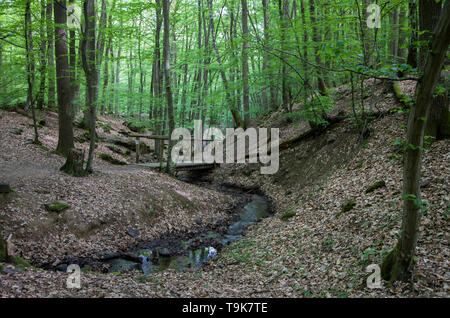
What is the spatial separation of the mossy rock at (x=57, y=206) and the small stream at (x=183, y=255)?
2.02 m

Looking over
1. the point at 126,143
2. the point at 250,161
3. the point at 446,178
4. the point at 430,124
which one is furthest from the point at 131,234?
the point at 126,143

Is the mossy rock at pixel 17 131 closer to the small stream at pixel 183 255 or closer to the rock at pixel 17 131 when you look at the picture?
the rock at pixel 17 131

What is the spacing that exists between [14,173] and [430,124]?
11.7 metres

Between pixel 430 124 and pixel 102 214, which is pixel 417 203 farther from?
pixel 102 214

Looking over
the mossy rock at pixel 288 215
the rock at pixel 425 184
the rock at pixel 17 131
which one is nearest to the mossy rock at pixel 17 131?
the rock at pixel 17 131

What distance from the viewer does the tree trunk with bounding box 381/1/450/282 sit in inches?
118

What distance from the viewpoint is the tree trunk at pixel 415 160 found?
2.99 m

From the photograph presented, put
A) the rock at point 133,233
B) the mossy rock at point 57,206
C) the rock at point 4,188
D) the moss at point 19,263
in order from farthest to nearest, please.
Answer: the rock at point 133,233 < the mossy rock at point 57,206 < the rock at point 4,188 < the moss at point 19,263

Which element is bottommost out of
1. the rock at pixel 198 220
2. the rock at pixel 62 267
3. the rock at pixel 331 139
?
the rock at pixel 198 220

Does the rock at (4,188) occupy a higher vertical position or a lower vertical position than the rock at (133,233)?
higher

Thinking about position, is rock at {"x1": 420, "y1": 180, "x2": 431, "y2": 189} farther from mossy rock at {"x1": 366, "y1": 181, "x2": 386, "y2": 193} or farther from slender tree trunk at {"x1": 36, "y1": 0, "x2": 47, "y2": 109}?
slender tree trunk at {"x1": 36, "y1": 0, "x2": 47, "y2": 109}

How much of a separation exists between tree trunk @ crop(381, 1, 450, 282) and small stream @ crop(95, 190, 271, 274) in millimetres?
4526

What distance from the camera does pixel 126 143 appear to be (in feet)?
62.0

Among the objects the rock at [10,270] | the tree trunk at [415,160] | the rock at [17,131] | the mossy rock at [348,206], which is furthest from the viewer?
the rock at [17,131]
